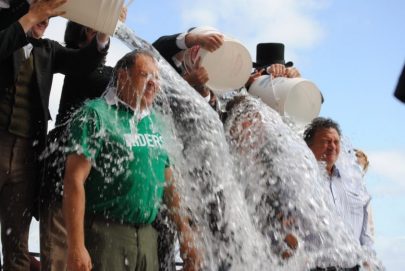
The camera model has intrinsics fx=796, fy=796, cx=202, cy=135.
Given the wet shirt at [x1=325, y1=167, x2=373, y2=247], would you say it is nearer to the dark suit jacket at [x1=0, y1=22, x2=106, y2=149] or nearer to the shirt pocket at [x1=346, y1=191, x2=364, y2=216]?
the shirt pocket at [x1=346, y1=191, x2=364, y2=216]

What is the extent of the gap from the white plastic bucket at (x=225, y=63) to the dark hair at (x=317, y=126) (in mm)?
626

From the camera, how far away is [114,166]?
3471 millimetres

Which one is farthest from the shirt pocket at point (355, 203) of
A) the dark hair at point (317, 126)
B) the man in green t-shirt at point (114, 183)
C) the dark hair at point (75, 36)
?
the dark hair at point (75, 36)

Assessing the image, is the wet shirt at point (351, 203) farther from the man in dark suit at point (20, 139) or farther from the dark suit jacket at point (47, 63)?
the man in dark suit at point (20, 139)

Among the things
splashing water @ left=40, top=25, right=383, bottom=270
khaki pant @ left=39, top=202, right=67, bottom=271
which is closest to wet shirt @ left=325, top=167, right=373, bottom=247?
splashing water @ left=40, top=25, right=383, bottom=270

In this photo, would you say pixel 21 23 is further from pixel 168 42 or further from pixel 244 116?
pixel 244 116

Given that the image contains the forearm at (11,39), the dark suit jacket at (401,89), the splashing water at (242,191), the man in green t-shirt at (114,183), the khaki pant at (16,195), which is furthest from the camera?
the splashing water at (242,191)

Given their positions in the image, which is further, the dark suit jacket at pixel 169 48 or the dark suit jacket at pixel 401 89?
the dark suit jacket at pixel 169 48

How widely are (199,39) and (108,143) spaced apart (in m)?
1.15

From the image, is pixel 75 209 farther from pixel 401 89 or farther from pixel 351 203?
pixel 351 203

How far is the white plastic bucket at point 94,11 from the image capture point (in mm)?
3666

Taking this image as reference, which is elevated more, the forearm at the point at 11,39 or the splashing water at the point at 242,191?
the forearm at the point at 11,39

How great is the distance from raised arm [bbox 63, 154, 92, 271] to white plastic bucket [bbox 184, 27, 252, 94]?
1.28m

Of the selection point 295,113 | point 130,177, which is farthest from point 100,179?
point 295,113
